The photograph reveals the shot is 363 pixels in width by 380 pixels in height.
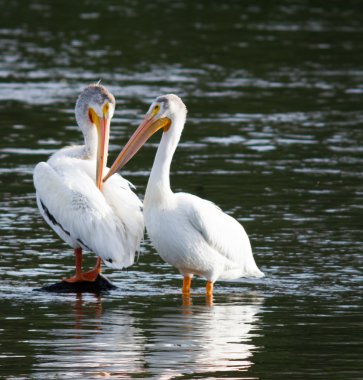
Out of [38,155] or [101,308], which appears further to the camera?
[38,155]

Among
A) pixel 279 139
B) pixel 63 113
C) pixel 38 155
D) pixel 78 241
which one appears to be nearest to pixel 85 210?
pixel 78 241

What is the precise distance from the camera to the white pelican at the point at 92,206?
959cm

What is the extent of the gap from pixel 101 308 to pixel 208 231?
955 mm

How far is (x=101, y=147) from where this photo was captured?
10.2 metres

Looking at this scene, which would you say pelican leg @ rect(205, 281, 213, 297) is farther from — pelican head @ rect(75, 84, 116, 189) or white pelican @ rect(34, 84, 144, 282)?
pelican head @ rect(75, 84, 116, 189)

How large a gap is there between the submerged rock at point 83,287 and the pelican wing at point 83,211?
30cm

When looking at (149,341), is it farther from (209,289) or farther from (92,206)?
(92,206)

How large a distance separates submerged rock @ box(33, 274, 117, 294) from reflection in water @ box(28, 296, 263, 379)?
26cm

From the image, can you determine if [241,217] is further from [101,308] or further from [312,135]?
[312,135]

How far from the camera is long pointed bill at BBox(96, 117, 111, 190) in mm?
9898

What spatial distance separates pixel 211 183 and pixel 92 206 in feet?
13.0

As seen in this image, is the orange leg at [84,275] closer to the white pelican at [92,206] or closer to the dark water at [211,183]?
the white pelican at [92,206]

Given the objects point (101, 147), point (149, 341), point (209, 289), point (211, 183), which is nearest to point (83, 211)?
point (101, 147)

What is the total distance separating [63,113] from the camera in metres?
17.9
